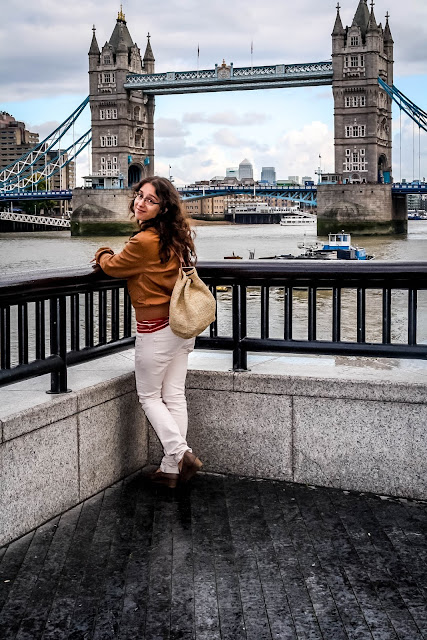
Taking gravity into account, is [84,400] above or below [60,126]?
below

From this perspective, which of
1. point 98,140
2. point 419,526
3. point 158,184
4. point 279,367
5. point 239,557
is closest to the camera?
point 239,557

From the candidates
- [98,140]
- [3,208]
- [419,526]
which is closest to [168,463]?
[419,526]

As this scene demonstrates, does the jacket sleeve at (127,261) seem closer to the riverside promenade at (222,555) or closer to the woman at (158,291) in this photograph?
the woman at (158,291)

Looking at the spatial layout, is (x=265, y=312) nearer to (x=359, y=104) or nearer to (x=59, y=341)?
(x=59, y=341)

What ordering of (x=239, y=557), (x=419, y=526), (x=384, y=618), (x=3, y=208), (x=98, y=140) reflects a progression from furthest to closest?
1. (x=3, y=208)
2. (x=98, y=140)
3. (x=419, y=526)
4. (x=239, y=557)
5. (x=384, y=618)

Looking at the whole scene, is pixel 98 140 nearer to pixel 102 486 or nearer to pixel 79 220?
pixel 79 220

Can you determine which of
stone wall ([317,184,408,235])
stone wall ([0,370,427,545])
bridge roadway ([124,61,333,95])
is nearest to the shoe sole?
stone wall ([0,370,427,545])

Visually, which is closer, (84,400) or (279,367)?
(84,400)

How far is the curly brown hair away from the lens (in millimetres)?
3129

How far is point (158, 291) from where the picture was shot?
10.4ft

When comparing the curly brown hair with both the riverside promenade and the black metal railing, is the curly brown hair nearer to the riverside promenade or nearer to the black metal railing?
the black metal railing

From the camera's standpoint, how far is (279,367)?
3.57 meters

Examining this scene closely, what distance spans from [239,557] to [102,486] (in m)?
0.81

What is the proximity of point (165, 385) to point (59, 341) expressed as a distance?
0.40 metres
